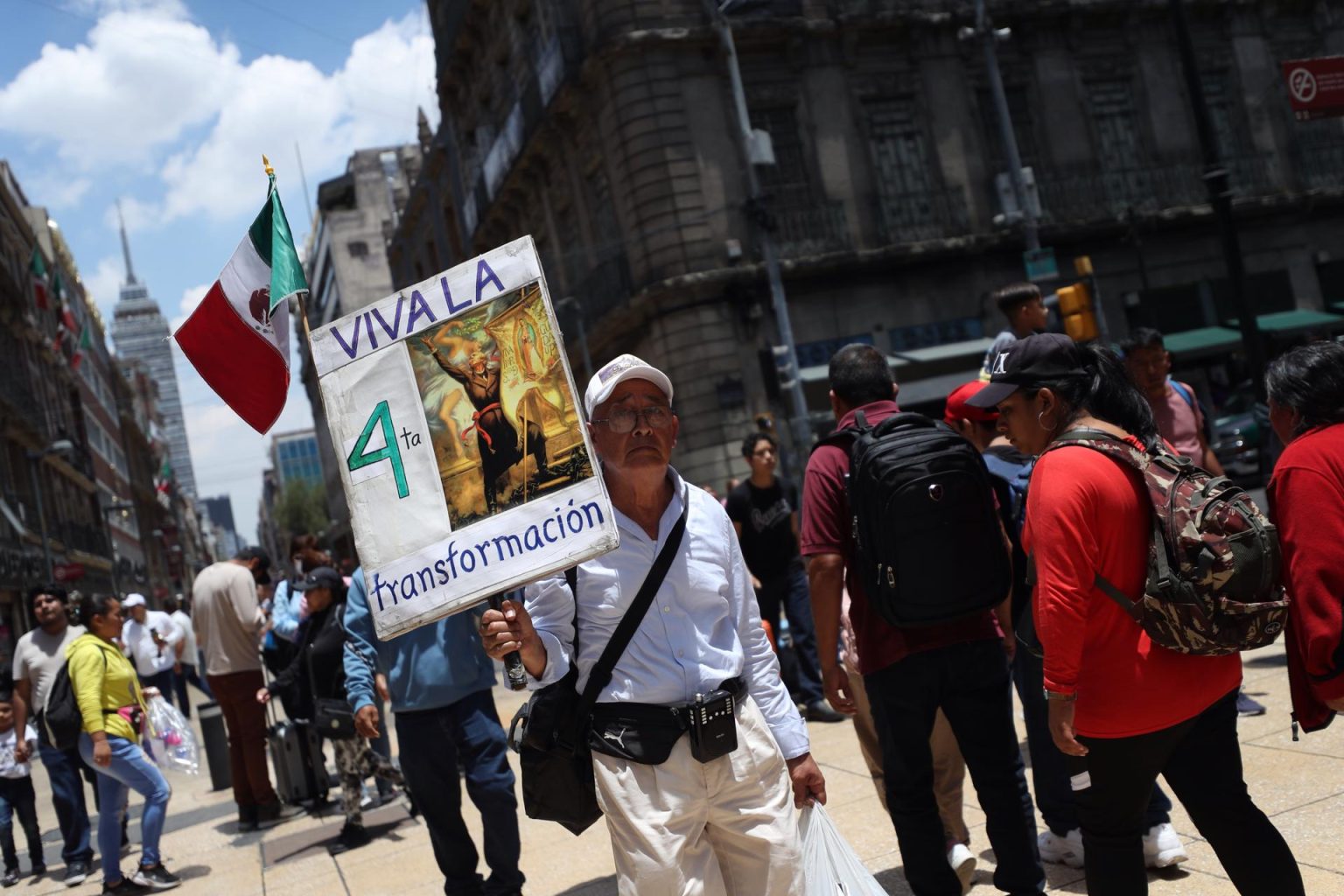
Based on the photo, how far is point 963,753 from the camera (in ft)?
13.3

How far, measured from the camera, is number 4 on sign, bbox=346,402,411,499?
11.0 ft

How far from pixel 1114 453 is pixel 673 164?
20.5 meters

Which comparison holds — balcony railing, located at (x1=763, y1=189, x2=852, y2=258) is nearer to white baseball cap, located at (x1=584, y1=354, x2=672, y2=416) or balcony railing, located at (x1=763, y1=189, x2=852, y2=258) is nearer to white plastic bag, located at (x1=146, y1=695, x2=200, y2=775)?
white plastic bag, located at (x1=146, y1=695, x2=200, y2=775)

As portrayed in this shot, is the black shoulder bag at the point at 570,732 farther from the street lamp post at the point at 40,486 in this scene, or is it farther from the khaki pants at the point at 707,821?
the street lamp post at the point at 40,486

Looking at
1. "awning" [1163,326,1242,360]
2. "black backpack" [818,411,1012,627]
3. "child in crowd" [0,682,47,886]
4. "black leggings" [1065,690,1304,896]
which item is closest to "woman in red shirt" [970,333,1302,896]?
"black leggings" [1065,690,1304,896]

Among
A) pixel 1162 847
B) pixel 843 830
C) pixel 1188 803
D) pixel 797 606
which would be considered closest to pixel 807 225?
pixel 797 606

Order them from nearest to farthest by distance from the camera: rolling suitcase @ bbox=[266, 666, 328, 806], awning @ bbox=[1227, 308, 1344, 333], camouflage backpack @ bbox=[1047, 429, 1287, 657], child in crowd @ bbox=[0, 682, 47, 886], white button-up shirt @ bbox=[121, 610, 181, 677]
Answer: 1. camouflage backpack @ bbox=[1047, 429, 1287, 657]
2. child in crowd @ bbox=[0, 682, 47, 886]
3. rolling suitcase @ bbox=[266, 666, 328, 806]
4. white button-up shirt @ bbox=[121, 610, 181, 677]
5. awning @ bbox=[1227, 308, 1344, 333]

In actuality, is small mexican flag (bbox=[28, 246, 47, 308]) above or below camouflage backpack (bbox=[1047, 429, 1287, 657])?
above

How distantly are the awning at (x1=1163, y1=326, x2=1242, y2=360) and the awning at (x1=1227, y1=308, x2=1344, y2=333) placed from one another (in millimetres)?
457

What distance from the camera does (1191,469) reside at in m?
3.16

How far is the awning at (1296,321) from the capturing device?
84.1ft

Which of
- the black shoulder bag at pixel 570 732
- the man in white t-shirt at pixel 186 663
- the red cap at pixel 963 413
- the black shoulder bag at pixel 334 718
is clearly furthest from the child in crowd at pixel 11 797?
the red cap at pixel 963 413

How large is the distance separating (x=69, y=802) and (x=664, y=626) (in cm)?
705

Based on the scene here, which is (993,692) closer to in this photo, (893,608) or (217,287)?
(893,608)
